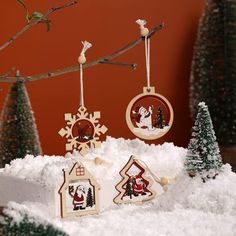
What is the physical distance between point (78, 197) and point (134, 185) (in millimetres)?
178

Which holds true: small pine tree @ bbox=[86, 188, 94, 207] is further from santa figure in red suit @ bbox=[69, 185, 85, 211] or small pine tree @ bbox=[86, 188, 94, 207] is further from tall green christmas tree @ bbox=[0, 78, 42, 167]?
tall green christmas tree @ bbox=[0, 78, 42, 167]

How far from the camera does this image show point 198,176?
1.39 m

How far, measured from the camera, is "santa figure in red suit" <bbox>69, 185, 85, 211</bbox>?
133 centimetres

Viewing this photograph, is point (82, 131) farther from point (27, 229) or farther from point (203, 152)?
point (27, 229)

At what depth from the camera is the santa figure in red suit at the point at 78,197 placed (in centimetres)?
133

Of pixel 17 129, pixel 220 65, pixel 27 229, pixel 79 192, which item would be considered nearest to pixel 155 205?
pixel 79 192

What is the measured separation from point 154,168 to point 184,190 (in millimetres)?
231

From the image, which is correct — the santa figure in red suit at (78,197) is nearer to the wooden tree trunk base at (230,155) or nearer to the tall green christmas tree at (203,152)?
the tall green christmas tree at (203,152)

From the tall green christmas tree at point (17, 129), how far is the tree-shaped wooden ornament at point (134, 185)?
574mm

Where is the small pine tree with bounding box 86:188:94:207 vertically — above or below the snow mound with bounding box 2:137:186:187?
below

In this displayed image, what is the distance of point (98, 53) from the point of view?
277 cm

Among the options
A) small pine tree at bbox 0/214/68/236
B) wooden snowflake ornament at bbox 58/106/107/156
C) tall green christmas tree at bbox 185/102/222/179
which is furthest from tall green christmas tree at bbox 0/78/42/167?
small pine tree at bbox 0/214/68/236

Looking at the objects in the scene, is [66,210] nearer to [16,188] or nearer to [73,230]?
[73,230]

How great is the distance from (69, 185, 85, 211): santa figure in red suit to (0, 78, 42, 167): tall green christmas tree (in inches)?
23.7
